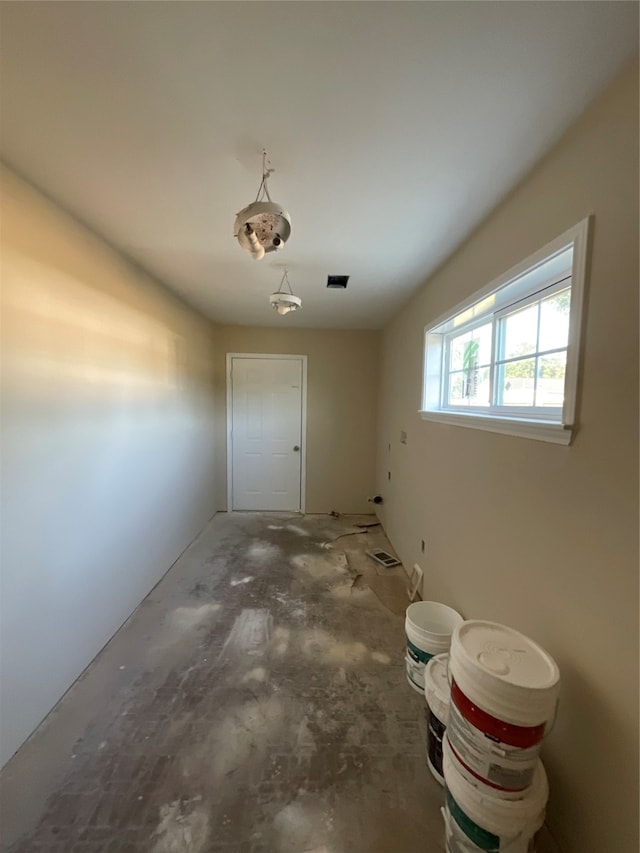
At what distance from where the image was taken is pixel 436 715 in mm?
1257

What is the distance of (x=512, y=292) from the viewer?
5.11ft

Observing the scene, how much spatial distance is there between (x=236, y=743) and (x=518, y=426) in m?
1.79

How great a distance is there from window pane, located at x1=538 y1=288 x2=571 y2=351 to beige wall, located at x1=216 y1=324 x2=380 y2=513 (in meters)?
2.88

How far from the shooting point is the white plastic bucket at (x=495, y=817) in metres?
0.94

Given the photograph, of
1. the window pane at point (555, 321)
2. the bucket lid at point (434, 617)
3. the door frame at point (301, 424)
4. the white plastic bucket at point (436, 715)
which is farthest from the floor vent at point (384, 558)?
the window pane at point (555, 321)

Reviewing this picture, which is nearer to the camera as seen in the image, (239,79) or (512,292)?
(239,79)

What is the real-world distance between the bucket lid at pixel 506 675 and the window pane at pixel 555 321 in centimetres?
110

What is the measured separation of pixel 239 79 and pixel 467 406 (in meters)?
1.85

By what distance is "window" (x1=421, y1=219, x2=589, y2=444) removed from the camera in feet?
3.58

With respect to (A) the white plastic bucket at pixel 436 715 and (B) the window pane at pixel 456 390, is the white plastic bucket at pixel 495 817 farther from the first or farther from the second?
(B) the window pane at pixel 456 390

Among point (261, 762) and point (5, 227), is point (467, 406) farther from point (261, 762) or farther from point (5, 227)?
point (5, 227)

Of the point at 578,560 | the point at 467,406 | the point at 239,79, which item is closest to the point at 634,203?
the point at 578,560

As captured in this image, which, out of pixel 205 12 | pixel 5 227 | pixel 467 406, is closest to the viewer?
pixel 205 12

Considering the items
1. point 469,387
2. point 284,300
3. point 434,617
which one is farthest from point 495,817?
point 284,300
